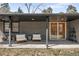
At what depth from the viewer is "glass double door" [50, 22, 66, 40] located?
24984 mm

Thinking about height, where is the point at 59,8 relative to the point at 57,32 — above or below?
above

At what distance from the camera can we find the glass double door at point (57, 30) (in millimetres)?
24984

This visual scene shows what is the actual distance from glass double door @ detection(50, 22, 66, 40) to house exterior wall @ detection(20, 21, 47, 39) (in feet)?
4.08

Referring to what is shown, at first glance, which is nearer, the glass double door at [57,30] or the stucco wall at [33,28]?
the stucco wall at [33,28]

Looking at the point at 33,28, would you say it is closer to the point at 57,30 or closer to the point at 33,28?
the point at 33,28

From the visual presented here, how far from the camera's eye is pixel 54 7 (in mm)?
30391

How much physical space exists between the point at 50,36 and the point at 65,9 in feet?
24.1

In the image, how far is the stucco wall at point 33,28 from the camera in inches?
955

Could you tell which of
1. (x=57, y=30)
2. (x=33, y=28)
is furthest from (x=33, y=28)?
(x=57, y=30)

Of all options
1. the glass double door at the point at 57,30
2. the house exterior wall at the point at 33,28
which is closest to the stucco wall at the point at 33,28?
the house exterior wall at the point at 33,28

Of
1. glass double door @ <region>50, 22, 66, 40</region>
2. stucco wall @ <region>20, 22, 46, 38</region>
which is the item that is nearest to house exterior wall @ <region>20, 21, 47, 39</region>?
stucco wall @ <region>20, 22, 46, 38</region>

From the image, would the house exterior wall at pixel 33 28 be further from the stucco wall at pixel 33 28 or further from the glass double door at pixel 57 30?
the glass double door at pixel 57 30

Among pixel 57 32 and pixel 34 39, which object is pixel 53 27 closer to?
pixel 57 32

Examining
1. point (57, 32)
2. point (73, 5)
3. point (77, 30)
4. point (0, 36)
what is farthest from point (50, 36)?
point (73, 5)
